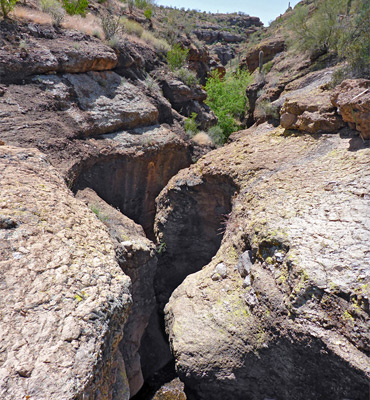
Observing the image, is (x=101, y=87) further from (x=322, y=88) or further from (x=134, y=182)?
(x=322, y=88)

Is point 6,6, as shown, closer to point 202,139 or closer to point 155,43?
point 155,43

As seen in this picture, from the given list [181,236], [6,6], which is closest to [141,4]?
[6,6]

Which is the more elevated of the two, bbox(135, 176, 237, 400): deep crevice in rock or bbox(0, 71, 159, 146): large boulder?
bbox(0, 71, 159, 146): large boulder

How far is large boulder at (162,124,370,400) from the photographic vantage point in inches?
123

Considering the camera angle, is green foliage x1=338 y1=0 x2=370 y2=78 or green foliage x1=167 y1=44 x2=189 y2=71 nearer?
green foliage x1=338 y1=0 x2=370 y2=78

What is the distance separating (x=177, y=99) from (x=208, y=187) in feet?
16.8

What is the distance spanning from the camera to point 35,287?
2801 millimetres

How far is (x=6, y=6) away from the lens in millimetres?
7406

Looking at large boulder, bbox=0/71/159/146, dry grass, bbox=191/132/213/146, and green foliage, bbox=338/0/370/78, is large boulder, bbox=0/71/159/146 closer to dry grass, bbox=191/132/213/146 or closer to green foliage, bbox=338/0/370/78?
dry grass, bbox=191/132/213/146

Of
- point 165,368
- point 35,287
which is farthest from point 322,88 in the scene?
point 165,368

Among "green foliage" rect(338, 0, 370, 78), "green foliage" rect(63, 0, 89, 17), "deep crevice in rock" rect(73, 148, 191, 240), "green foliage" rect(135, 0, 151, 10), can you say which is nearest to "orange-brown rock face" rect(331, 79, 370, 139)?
"green foliage" rect(338, 0, 370, 78)

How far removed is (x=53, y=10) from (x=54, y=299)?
9287 mm

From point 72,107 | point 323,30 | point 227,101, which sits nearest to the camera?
point 72,107

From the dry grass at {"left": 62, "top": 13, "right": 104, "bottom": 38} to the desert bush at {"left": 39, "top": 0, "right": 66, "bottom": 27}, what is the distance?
0.72 feet
